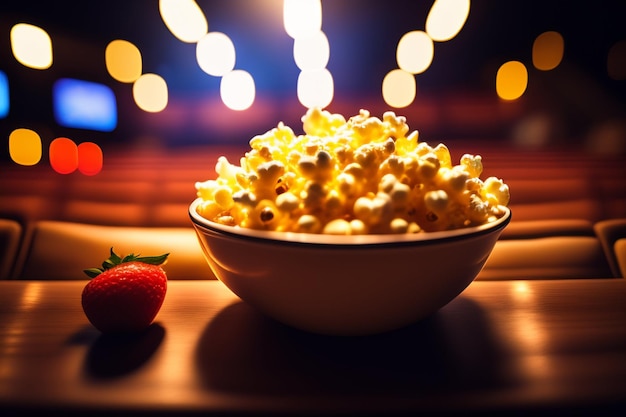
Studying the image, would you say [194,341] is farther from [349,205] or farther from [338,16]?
[338,16]

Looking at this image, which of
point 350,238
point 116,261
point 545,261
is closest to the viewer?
point 350,238

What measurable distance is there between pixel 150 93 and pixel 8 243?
0.59 m

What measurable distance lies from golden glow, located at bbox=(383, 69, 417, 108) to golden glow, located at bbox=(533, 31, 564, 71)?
0.39 m

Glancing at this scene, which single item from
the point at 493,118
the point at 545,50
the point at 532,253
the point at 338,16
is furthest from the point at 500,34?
the point at 532,253

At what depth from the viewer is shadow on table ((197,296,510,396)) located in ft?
1.19

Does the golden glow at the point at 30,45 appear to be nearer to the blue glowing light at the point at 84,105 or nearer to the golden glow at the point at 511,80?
the blue glowing light at the point at 84,105

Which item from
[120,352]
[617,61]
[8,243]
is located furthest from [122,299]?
[617,61]

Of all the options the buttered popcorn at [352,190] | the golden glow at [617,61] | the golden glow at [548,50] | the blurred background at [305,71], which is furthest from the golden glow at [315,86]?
the golden glow at [617,61]

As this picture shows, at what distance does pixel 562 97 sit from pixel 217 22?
3.59 feet

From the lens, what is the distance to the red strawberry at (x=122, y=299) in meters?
0.45

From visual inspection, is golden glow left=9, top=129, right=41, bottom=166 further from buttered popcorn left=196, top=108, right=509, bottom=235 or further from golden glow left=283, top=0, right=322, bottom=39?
buttered popcorn left=196, top=108, right=509, bottom=235

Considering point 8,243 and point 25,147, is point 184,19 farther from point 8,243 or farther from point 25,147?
point 8,243

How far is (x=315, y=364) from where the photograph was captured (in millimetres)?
398

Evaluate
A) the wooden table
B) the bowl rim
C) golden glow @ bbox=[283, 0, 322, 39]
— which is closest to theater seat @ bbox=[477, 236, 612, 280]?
the wooden table
